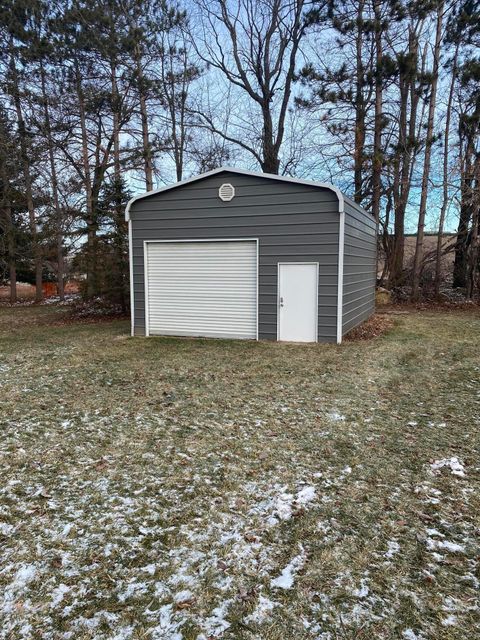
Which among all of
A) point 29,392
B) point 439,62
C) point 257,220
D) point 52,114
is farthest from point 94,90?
point 29,392

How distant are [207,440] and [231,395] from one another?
1.35 m

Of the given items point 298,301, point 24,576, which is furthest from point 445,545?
point 298,301

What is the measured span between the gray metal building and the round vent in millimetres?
19

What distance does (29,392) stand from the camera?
522 centimetres

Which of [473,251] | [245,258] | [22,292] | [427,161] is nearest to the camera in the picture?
[245,258]

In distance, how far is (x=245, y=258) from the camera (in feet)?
28.4

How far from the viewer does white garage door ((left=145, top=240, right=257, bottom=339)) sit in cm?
874

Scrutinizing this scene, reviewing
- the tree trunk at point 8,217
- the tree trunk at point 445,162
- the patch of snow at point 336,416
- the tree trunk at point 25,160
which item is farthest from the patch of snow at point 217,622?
the tree trunk at point 8,217

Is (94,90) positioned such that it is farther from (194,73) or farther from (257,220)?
(257,220)

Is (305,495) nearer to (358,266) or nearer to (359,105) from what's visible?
(358,266)

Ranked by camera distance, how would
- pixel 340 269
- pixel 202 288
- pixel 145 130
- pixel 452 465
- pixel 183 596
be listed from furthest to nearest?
1. pixel 145 130
2. pixel 202 288
3. pixel 340 269
4. pixel 452 465
5. pixel 183 596

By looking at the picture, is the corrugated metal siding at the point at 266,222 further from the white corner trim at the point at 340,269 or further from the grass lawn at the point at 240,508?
the grass lawn at the point at 240,508

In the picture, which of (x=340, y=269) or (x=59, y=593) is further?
(x=340, y=269)

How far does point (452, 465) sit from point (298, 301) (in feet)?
17.3
